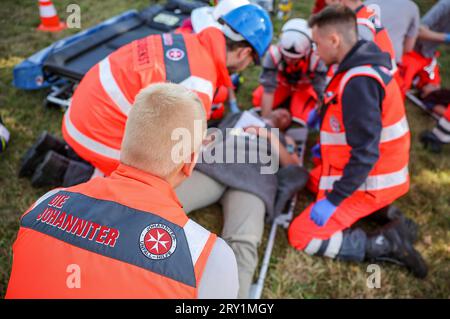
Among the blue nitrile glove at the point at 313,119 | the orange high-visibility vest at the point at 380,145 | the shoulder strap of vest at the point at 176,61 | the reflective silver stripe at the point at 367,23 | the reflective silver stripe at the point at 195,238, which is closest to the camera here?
the reflective silver stripe at the point at 195,238

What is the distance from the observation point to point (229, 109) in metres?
4.16

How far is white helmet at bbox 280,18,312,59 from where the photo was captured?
3.36m

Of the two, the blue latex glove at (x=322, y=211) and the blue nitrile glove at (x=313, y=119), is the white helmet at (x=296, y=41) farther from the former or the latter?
the blue latex glove at (x=322, y=211)

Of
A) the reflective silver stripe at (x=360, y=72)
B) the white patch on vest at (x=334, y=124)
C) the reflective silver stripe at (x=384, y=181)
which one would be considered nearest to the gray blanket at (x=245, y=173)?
the white patch on vest at (x=334, y=124)

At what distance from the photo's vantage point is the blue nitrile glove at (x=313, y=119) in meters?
3.81

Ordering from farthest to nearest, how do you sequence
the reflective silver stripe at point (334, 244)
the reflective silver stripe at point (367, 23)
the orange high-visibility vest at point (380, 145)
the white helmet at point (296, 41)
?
the white helmet at point (296, 41) < the reflective silver stripe at point (367, 23) < the reflective silver stripe at point (334, 244) < the orange high-visibility vest at point (380, 145)

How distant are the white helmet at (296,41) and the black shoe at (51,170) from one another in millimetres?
2145

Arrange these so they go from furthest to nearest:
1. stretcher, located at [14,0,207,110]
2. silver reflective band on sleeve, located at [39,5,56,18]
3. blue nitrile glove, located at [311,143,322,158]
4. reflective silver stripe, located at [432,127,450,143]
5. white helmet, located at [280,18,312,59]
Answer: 1. silver reflective band on sleeve, located at [39,5,56,18]
2. reflective silver stripe, located at [432,127,450,143]
3. stretcher, located at [14,0,207,110]
4. blue nitrile glove, located at [311,143,322,158]
5. white helmet, located at [280,18,312,59]

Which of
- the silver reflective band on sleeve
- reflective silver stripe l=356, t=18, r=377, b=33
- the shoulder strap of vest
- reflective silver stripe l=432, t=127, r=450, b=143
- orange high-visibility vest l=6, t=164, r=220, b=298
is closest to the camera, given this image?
orange high-visibility vest l=6, t=164, r=220, b=298

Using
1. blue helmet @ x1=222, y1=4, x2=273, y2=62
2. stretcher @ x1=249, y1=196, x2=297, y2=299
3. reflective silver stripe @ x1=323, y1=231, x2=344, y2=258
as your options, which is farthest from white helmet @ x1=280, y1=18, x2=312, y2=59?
reflective silver stripe @ x1=323, y1=231, x2=344, y2=258

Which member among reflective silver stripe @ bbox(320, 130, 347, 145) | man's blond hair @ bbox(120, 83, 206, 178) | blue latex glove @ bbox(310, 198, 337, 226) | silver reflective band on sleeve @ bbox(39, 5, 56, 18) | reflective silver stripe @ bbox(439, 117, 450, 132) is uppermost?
man's blond hair @ bbox(120, 83, 206, 178)

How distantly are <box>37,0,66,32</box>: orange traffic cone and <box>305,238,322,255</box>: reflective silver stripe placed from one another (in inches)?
183

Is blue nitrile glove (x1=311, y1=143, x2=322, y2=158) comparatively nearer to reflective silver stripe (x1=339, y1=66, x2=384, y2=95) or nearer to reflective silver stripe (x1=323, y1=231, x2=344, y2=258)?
reflective silver stripe (x1=323, y1=231, x2=344, y2=258)

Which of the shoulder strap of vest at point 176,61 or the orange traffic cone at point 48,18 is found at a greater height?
the shoulder strap of vest at point 176,61
